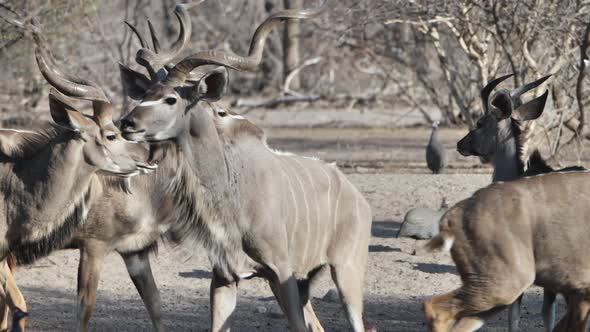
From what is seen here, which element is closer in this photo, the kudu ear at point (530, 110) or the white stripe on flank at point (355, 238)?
the white stripe on flank at point (355, 238)

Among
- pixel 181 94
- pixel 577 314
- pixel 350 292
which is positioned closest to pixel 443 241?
pixel 350 292

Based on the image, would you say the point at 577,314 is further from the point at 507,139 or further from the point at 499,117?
the point at 499,117

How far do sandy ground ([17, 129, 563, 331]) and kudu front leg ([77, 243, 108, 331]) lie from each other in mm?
430

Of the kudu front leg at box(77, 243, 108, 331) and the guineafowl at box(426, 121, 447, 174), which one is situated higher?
the kudu front leg at box(77, 243, 108, 331)

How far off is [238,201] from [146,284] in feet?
4.18

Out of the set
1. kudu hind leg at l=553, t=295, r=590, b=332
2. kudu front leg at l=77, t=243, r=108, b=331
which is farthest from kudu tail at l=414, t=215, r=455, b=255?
kudu front leg at l=77, t=243, r=108, b=331

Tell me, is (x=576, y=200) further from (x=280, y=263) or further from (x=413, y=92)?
(x=413, y=92)

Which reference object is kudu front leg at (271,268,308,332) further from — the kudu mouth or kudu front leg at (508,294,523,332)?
the kudu mouth

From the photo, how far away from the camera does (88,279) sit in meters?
5.82

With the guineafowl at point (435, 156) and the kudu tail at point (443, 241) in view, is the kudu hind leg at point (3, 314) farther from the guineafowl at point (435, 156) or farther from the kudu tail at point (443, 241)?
the guineafowl at point (435, 156)

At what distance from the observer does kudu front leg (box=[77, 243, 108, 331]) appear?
18.9 feet

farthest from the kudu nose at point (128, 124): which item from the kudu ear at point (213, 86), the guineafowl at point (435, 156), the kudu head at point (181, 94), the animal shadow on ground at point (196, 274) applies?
the guineafowl at point (435, 156)

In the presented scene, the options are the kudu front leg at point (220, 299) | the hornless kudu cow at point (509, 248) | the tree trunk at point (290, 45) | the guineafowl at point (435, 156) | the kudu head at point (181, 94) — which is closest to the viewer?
the hornless kudu cow at point (509, 248)

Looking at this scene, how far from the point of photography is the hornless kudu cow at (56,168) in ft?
17.9
